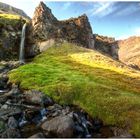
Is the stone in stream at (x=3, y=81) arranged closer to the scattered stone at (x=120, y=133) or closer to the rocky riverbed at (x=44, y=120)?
the rocky riverbed at (x=44, y=120)

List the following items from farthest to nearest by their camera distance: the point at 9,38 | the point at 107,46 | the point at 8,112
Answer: the point at 107,46 → the point at 9,38 → the point at 8,112

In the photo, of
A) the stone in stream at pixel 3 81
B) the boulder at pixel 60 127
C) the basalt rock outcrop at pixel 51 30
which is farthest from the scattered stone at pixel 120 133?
the basalt rock outcrop at pixel 51 30

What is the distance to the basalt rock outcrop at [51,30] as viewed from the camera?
263 feet

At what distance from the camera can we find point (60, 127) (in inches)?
938

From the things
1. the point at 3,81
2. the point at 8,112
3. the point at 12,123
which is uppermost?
the point at 3,81

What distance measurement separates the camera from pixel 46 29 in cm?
8250

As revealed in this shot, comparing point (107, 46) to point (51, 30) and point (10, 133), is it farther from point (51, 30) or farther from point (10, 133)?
point (10, 133)

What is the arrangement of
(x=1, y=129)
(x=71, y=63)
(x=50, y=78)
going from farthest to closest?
(x=71, y=63)
(x=50, y=78)
(x=1, y=129)

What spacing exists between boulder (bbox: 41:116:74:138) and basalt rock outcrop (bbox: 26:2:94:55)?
53864 millimetres

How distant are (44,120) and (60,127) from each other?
12.3 feet

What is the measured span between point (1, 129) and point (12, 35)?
5432 cm

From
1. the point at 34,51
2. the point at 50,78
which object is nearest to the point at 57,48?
the point at 34,51

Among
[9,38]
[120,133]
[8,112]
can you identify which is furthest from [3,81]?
[9,38]

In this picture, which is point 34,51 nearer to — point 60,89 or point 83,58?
point 83,58
